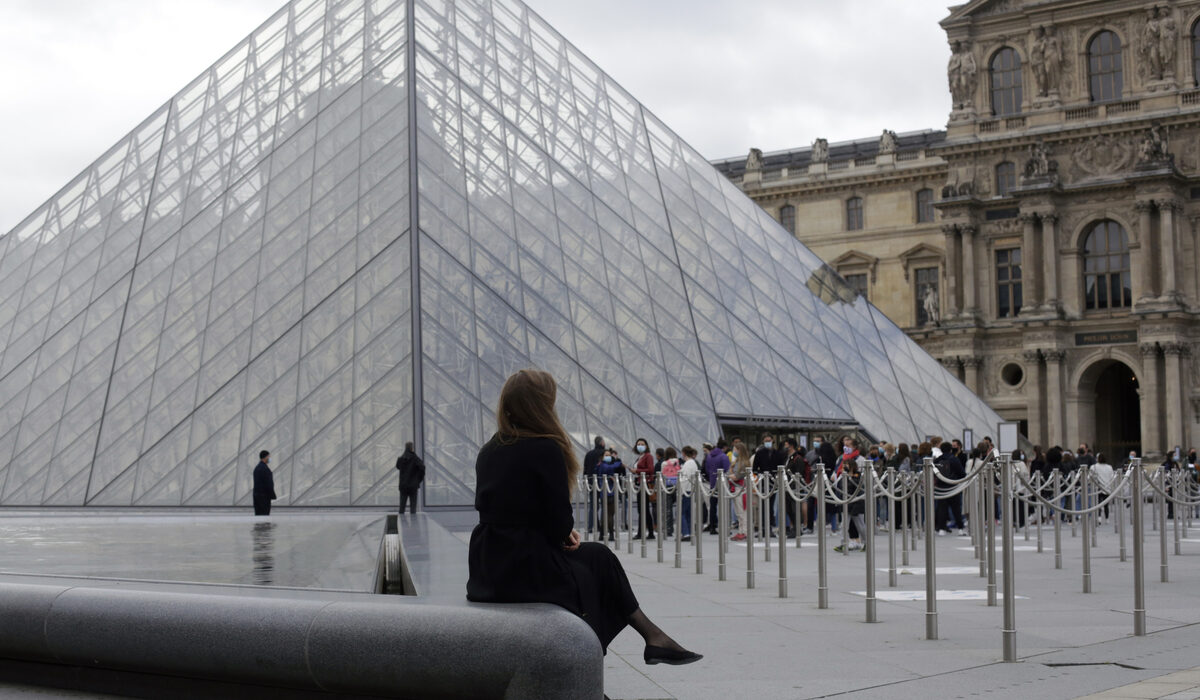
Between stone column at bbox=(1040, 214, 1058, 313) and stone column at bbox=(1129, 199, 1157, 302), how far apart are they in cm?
254

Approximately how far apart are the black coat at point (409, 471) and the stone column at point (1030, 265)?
34.3 m

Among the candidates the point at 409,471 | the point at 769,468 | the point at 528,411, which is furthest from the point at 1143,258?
the point at 528,411

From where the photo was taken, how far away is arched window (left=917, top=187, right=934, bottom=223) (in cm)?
5559

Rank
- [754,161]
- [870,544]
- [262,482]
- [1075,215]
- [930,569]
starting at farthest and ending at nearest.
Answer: [754,161] → [1075,215] → [262,482] → [870,544] → [930,569]

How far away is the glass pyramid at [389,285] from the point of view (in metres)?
18.9

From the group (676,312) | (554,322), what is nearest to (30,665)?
(554,322)

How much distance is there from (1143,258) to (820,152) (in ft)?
57.5

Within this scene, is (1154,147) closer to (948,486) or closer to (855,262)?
(855,262)

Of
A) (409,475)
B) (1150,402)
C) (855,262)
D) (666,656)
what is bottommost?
(666,656)

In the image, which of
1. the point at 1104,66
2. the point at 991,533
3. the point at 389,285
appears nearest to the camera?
the point at 991,533

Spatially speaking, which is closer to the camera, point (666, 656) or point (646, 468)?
point (666, 656)

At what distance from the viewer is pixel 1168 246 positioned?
43906 mm

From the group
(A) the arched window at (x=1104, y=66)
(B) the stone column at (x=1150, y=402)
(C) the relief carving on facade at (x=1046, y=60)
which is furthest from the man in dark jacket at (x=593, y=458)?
(A) the arched window at (x=1104, y=66)

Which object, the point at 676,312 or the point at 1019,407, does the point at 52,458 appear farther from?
the point at 1019,407
